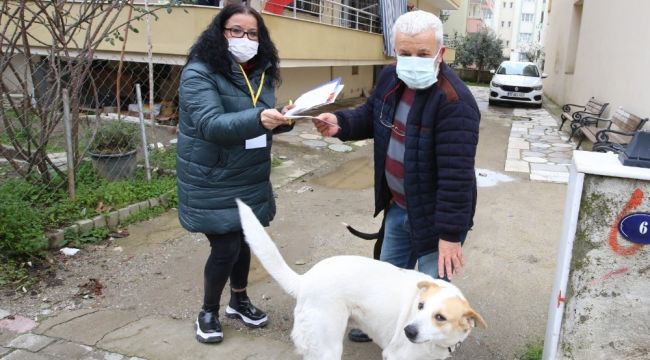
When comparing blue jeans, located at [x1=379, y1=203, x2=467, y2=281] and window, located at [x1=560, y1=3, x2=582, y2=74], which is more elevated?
window, located at [x1=560, y1=3, x2=582, y2=74]

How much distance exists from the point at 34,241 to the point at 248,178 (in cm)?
215

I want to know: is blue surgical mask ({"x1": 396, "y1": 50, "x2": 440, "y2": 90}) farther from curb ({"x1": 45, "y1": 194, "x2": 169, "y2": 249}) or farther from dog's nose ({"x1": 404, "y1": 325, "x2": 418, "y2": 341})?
curb ({"x1": 45, "y1": 194, "x2": 169, "y2": 249})

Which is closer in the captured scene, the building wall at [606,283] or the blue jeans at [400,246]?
the building wall at [606,283]

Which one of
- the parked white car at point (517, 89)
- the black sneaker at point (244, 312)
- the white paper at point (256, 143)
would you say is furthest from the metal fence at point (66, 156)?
the parked white car at point (517, 89)

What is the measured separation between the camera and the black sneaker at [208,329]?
2.78 m

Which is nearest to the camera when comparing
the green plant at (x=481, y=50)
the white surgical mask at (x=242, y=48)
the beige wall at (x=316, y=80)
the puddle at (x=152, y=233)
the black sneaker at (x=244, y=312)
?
the white surgical mask at (x=242, y=48)

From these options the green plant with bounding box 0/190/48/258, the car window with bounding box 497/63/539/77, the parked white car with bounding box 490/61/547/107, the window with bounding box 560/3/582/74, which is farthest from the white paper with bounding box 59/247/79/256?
the window with bounding box 560/3/582/74

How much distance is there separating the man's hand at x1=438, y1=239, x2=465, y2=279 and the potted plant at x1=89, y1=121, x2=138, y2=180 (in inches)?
161

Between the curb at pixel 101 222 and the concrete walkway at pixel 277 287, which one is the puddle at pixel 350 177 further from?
the curb at pixel 101 222

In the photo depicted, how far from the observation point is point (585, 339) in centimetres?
213

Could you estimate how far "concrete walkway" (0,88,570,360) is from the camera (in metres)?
2.78

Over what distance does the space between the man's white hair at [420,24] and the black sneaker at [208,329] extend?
74.8 inches

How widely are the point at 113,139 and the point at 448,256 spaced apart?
4.36 m

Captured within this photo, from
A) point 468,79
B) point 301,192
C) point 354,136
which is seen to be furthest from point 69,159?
point 468,79
